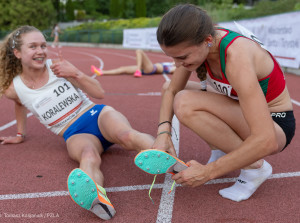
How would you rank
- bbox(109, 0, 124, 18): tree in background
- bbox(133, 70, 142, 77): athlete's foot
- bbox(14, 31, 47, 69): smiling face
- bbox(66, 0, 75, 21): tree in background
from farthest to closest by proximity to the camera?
bbox(66, 0, 75, 21): tree in background, bbox(109, 0, 124, 18): tree in background, bbox(133, 70, 142, 77): athlete's foot, bbox(14, 31, 47, 69): smiling face

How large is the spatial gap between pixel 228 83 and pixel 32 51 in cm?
188

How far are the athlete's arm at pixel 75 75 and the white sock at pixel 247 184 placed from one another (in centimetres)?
153

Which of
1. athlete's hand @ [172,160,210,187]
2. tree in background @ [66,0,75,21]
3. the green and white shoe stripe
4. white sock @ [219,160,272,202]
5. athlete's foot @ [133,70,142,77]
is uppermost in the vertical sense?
athlete's hand @ [172,160,210,187]

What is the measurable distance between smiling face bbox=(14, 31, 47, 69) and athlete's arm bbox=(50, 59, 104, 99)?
23 cm

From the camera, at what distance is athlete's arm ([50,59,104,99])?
3.03 m

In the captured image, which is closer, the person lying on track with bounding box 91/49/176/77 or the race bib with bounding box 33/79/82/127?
the race bib with bounding box 33/79/82/127

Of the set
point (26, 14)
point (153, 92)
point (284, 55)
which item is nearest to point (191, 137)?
point (153, 92)

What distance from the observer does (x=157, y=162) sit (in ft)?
7.13

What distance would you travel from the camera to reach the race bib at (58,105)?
3186 mm

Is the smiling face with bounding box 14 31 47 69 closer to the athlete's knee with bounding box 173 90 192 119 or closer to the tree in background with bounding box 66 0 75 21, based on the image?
the athlete's knee with bounding box 173 90 192 119

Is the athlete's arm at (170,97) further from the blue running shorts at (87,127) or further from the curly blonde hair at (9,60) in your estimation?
the curly blonde hair at (9,60)

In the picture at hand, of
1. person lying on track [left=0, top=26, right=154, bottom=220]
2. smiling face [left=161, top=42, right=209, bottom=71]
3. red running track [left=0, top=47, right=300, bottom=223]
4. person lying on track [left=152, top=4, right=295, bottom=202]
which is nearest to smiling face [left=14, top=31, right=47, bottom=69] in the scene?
person lying on track [left=0, top=26, right=154, bottom=220]

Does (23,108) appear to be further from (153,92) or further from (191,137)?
(153,92)

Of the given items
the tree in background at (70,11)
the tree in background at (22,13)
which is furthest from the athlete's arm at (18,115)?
the tree in background at (70,11)
